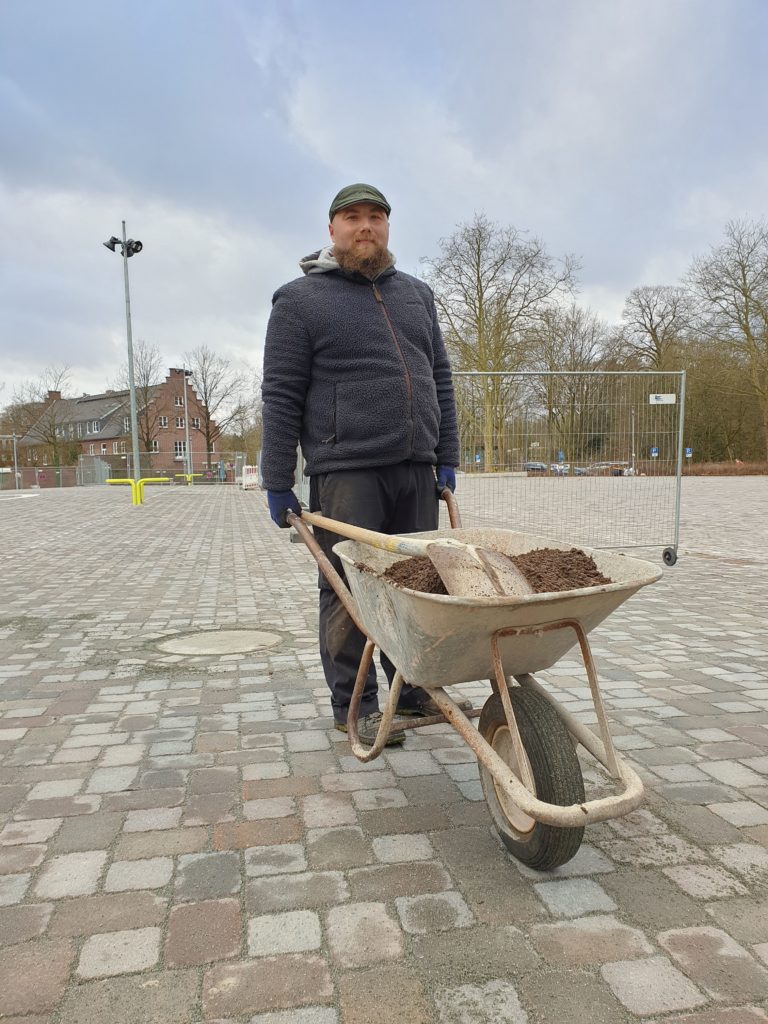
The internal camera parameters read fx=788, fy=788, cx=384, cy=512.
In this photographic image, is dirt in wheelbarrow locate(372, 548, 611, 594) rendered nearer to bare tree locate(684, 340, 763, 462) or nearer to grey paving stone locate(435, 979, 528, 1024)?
grey paving stone locate(435, 979, 528, 1024)

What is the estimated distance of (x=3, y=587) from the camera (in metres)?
7.44

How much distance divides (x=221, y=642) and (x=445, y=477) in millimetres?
2291

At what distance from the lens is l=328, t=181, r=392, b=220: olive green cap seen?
312 cm

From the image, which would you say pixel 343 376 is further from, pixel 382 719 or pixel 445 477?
pixel 382 719

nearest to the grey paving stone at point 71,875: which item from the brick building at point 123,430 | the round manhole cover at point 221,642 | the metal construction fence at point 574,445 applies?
the round manhole cover at point 221,642

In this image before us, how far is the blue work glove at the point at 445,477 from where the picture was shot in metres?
3.54

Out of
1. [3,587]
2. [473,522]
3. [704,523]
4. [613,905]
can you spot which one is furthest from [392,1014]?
[704,523]

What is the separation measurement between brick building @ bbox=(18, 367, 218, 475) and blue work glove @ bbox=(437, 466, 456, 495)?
41281 mm

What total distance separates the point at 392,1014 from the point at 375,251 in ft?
8.54

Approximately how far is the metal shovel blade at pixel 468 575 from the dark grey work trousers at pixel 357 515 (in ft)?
3.54

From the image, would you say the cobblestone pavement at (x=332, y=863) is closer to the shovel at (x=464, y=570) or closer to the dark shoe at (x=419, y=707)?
the dark shoe at (x=419, y=707)

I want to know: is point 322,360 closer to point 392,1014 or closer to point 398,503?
point 398,503

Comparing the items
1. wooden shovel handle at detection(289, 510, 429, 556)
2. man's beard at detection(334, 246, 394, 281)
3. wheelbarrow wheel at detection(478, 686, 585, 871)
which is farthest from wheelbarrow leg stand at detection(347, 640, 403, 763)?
man's beard at detection(334, 246, 394, 281)

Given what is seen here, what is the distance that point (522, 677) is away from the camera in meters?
2.42
